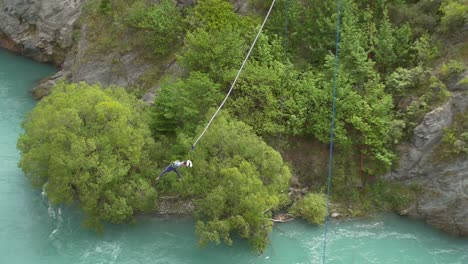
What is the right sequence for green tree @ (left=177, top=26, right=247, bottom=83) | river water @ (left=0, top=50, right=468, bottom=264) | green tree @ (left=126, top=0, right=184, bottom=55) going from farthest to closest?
1. green tree @ (left=126, top=0, right=184, bottom=55)
2. green tree @ (left=177, top=26, right=247, bottom=83)
3. river water @ (left=0, top=50, right=468, bottom=264)

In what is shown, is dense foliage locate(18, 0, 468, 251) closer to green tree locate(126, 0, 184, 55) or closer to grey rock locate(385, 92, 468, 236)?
green tree locate(126, 0, 184, 55)

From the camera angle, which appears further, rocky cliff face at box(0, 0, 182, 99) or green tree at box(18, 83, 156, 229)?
rocky cliff face at box(0, 0, 182, 99)

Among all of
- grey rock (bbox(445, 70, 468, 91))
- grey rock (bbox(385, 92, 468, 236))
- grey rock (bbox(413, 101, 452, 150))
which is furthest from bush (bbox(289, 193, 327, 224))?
grey rock (bbox(445, 70, 468, 91))

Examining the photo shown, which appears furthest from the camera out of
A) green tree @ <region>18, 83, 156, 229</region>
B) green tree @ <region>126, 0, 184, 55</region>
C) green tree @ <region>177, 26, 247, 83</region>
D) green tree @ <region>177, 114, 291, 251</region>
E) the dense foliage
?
green tree @ <region>126, 0, 184, 55</region>

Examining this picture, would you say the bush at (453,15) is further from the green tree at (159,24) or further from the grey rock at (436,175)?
the green tree at (159,24)

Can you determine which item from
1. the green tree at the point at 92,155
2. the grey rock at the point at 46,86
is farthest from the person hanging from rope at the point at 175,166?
the grey rock at the point at 46,86

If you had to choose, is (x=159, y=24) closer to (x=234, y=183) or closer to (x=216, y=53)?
(x=216, y=53)

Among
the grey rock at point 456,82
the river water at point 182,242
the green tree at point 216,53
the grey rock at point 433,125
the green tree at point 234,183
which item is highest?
the green tree at point 216,53

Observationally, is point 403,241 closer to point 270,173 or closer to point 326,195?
point 326,195
